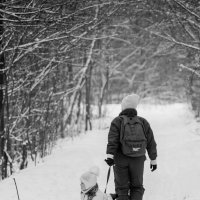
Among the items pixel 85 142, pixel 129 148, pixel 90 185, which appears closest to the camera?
pixel 90 185

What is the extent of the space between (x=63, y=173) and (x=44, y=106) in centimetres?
365

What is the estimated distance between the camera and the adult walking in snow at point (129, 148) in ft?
18.1

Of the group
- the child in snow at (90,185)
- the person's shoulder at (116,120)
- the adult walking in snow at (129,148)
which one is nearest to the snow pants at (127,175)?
the adult walking in snow at (129,148)

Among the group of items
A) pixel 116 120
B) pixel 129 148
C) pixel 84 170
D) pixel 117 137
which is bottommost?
pixel 84 170

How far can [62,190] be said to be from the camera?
678cm

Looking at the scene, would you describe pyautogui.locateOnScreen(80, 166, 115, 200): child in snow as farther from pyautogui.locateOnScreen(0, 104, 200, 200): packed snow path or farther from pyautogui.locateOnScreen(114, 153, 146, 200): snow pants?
pyautogui.locateOnScreen(0, 104, 200, 200): packed snow path

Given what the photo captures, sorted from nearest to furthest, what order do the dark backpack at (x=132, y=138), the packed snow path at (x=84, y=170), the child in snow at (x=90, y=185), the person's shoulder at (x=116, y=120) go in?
1. the child in snow at (x=90, y=185)
2. the dark backpack at (x=132, y=138)
3. the person's shoulder at (x=116, y=120)
4. the packed snow path at (x=84, y=170)

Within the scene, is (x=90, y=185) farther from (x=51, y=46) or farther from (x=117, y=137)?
(x=51, y=46)

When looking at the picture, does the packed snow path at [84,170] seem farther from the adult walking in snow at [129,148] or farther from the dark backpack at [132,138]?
the dark backpack at [132,138]

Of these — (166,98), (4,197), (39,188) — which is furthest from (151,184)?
(166,98)

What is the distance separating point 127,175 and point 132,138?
559 millimetres

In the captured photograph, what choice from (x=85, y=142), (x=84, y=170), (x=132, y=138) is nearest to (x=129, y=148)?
(x=132, y=138)

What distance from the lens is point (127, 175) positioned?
5.69m

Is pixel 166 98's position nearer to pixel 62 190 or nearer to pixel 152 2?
pixel 152 2
